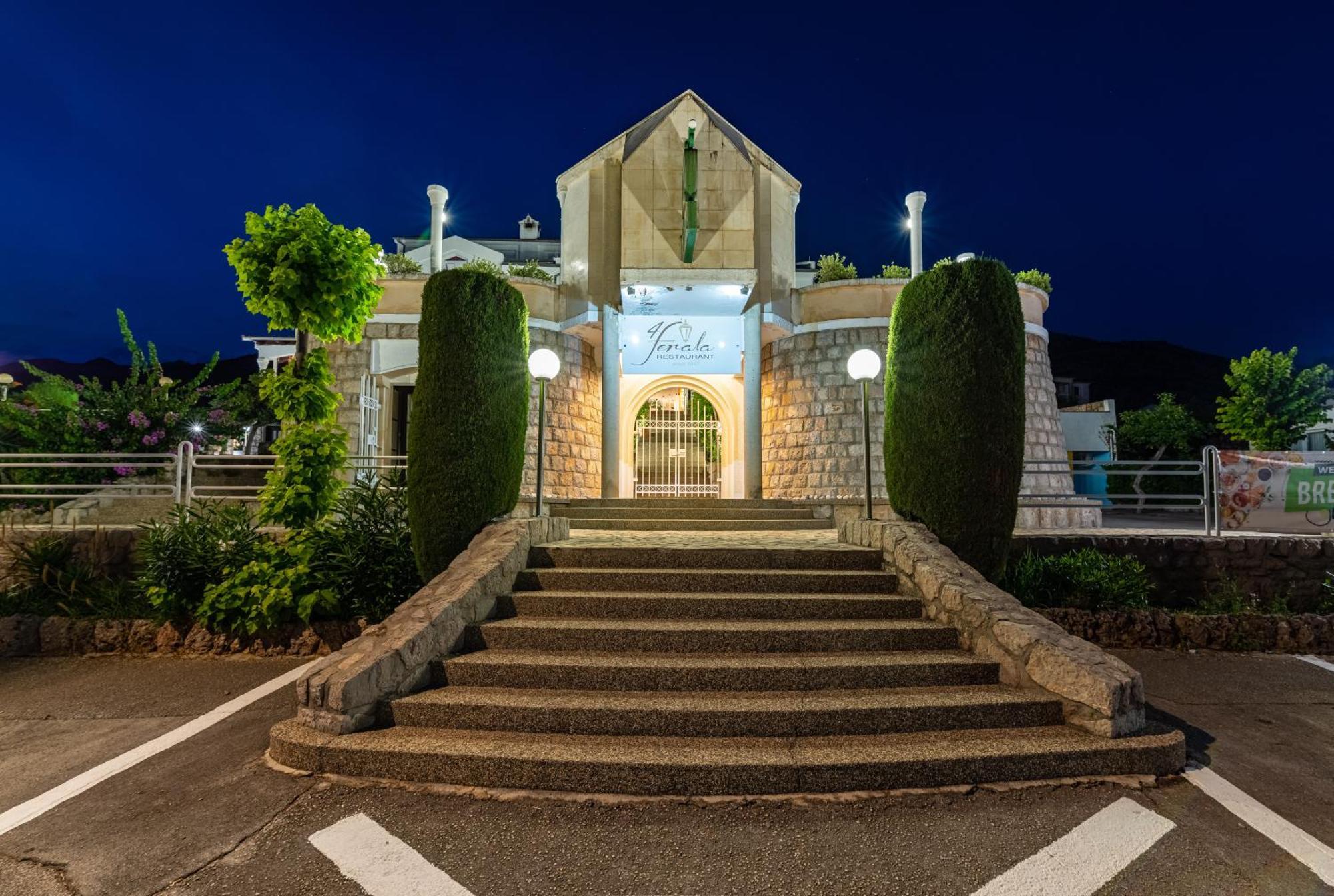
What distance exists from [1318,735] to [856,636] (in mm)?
2970

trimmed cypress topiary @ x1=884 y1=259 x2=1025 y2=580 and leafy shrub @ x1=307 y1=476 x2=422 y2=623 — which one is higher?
trimmed cypress topiary @ x1=884 y1=259 x2=1025 y2=580

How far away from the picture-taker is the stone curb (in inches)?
232

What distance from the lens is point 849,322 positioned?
38.4 ft

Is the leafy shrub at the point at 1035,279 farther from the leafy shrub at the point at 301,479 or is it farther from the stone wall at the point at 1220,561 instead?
the leafy shrub at the point at 301,479

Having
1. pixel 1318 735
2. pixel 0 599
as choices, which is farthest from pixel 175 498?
pixel 1318 735

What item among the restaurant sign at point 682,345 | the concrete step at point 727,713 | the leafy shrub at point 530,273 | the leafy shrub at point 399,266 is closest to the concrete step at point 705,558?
the concrete step at point 727,713

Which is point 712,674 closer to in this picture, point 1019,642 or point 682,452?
point 1019,642

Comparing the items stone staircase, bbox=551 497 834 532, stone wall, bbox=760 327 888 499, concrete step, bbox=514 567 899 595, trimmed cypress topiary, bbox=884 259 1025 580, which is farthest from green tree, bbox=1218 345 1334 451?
concrete step, bbox=514 567 899 595

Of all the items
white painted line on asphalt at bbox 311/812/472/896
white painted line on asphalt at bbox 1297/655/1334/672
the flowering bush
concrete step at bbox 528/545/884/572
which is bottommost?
white painted line on asphalt at bbox 1297/655/1334/672

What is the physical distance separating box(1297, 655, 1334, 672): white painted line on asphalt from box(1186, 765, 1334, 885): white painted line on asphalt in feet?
12.0

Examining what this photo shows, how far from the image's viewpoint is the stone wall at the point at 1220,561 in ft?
23.8

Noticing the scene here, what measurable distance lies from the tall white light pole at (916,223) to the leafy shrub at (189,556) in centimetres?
1106

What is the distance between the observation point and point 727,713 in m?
3.66

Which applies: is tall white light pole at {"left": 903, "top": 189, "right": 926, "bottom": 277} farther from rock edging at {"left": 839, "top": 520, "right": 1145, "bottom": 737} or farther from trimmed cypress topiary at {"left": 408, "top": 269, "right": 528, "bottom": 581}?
trimmed cypress topiary at {"left": 408, "top": 269, "right": 528, "bottom": 581}
